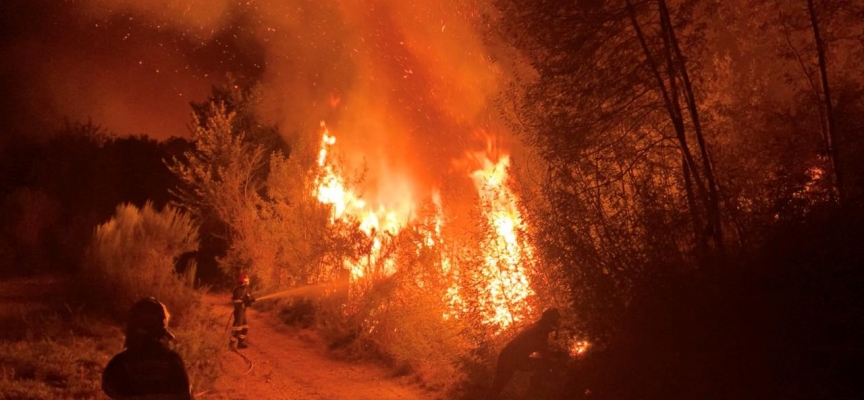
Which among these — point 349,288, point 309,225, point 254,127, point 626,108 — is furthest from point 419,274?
point 254,127

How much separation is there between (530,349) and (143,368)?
464 cm

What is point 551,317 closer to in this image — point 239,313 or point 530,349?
point 530,349

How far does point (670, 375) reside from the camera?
19.1 ft

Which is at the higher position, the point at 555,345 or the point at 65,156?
the point at 65,156

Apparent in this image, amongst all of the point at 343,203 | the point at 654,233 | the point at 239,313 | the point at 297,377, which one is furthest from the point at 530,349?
the point at 343,203

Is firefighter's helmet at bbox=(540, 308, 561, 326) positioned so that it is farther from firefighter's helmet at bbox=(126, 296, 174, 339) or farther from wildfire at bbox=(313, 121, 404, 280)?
wildfire at bbox=(313, 121, 404, 280)

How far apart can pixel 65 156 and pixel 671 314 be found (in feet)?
98.4

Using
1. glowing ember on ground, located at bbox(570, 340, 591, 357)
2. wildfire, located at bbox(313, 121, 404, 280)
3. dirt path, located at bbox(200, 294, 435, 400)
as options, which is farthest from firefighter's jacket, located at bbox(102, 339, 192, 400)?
wildfire, located at bbox(313, 121, 404, 280)

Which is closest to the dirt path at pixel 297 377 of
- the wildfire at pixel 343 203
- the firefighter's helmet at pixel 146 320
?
the wildfire at pixel 343 203

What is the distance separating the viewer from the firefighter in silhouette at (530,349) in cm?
727

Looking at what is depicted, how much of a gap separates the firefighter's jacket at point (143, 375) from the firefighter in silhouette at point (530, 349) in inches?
173

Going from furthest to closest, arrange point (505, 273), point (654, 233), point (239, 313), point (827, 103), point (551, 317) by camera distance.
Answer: point (239, 313) → point (505, 273) → point (827, 103) → point (551, 317) → point (654, 233)

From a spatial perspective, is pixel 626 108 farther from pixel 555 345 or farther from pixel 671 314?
pixel 555 345

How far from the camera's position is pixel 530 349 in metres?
7.30
